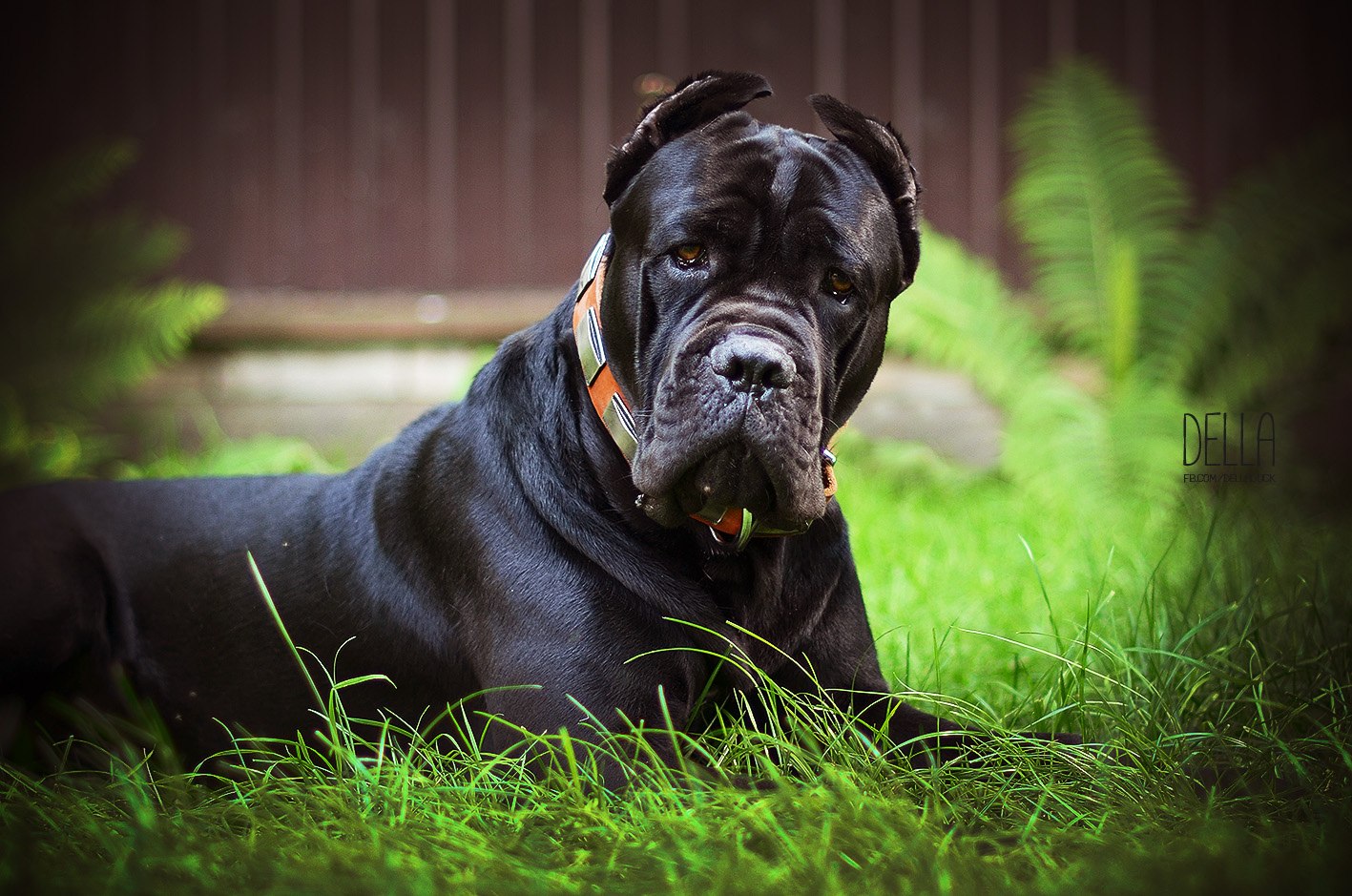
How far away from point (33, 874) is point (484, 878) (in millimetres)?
517

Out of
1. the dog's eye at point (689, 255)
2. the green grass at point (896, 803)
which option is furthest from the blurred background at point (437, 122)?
the dog's eye at point (689, 255)

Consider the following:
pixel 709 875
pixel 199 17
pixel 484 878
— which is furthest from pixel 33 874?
pixel 199 17

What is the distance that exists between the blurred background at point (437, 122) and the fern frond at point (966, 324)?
356 millimetres

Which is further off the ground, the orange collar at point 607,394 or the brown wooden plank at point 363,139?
the brown wooden plank at point 363,139

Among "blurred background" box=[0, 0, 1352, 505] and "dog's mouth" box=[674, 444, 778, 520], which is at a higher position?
"blurred background" box=[0, 0, 1352, 505]

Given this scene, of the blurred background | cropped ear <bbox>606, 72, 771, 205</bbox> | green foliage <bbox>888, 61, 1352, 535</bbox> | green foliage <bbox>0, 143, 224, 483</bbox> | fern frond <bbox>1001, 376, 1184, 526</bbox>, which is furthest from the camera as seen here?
the blurred background

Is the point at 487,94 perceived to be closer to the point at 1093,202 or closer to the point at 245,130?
the point at 245,130

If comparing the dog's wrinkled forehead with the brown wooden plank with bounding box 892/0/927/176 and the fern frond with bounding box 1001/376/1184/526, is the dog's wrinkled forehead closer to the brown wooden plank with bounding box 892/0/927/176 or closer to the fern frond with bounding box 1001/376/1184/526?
the fern frond with bounding box 1001/376/1184/526

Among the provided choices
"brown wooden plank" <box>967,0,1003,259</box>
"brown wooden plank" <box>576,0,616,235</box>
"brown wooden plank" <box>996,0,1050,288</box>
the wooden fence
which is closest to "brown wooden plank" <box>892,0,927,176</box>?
the wooden fence

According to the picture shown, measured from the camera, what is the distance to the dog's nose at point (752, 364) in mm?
1805

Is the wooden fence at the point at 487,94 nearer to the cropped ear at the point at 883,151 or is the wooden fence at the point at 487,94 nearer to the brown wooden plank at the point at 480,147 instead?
the brown wooden plank at the point at 480,147

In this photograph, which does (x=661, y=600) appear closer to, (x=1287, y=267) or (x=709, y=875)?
(x=709, y=875)

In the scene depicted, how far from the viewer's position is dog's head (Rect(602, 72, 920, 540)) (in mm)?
1849

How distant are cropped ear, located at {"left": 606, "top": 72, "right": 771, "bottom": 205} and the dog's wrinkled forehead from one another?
1.4 inches
